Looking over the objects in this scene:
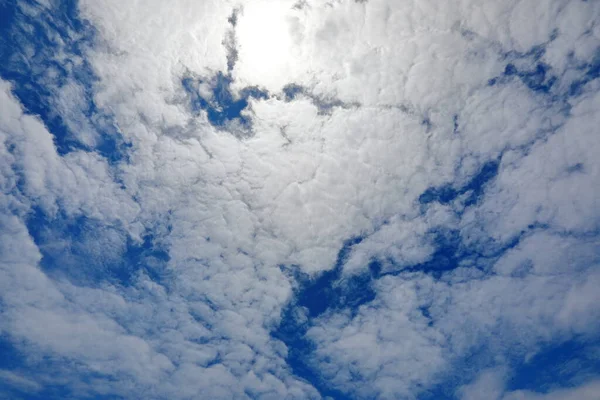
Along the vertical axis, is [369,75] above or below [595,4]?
below

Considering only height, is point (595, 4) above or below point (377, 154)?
above

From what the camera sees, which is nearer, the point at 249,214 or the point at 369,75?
the point at 369,75

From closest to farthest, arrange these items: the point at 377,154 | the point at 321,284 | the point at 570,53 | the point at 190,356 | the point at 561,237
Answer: the point at 570,53
the point at 377,154
the point at 561,237
the point at 321,284
the point at 190,356

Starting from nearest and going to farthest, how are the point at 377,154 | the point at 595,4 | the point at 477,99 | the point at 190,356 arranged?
the point at 595,4, the point at 477,99, the point at 377,154, the point at 190,356

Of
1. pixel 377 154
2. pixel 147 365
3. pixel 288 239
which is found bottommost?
pixel 147 365

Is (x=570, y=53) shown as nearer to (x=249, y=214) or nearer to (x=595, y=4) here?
(x=595, y=4)

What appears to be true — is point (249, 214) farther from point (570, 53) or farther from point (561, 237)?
point (561, 237)

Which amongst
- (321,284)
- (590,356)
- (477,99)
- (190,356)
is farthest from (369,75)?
(590,356)

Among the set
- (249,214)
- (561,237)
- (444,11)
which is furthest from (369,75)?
(561,237)

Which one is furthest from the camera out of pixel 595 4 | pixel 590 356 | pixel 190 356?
pixel 190 356
